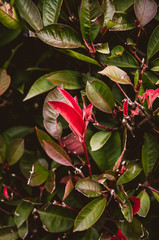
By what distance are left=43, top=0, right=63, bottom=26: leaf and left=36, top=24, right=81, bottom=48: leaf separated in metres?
0.05

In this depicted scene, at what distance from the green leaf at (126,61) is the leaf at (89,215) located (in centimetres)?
45

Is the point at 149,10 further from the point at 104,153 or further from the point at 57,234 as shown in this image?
the point at 57,234

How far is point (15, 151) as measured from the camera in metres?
0.92

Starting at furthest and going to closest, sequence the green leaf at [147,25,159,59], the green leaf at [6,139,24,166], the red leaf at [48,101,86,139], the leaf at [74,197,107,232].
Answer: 1. the green leaf at [6,139,24,166]
2. the green leaf at [147,25,159,59]
3. the leaf at [74,197,107,232]
4. the red leaf at [48,101,86,139]

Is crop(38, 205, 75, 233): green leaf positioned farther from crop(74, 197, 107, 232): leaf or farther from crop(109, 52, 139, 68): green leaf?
crop(109, 52, 139, 68): green leaf

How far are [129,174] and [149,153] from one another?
105 mm

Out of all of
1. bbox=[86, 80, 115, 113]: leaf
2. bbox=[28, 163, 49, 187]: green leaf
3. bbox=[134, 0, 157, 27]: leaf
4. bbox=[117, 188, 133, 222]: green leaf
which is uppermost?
bbox=[134, 0, 157, 27]: leaf

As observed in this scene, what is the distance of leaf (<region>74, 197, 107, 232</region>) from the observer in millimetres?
693

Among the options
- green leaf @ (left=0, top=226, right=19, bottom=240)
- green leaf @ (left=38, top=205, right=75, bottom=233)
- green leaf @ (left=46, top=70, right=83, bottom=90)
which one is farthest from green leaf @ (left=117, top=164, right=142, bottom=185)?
green leaf @ (left=0, top=226, right=19, bottom=240)

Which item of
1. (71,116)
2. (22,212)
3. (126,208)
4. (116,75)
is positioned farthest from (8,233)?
(116,75)

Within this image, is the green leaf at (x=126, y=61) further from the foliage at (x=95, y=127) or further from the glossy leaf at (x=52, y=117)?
the glossy leaf at (x=52, y=117)

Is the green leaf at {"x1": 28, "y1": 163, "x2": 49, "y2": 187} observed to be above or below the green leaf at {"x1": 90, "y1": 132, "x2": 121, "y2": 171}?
above

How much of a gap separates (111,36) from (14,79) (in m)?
0.45

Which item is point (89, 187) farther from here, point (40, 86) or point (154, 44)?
point (154, 44)
